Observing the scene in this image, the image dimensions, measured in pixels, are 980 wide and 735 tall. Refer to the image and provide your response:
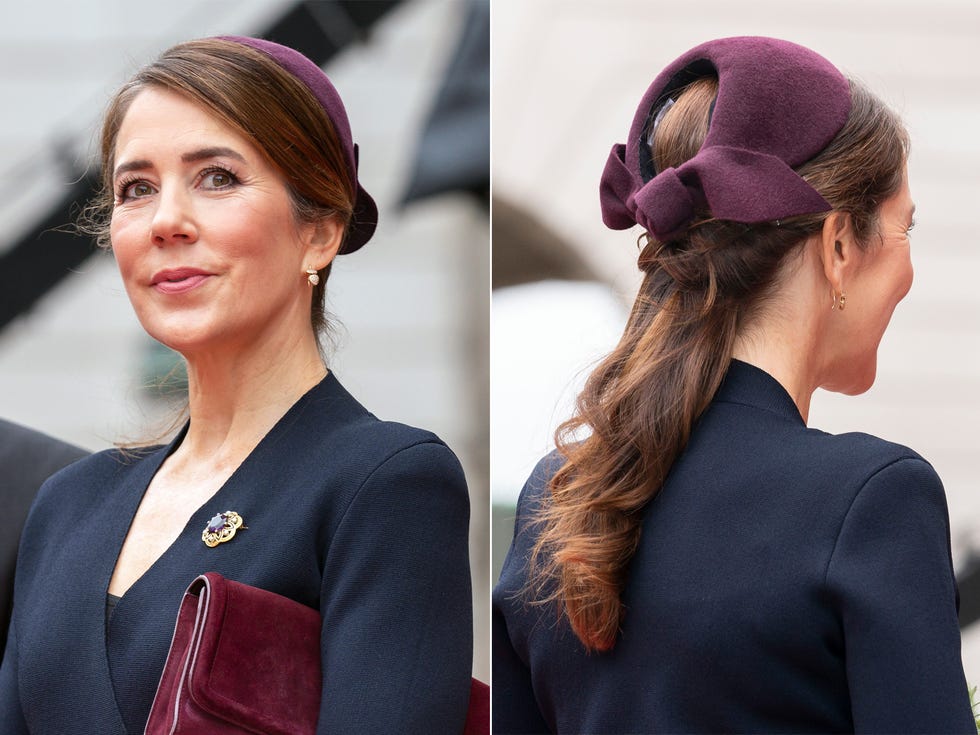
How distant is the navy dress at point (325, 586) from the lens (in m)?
1.96

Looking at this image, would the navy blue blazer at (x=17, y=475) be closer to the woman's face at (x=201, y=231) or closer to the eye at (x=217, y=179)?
the woman's face at (x=201, y=231)

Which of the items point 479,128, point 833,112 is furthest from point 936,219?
point 833,112

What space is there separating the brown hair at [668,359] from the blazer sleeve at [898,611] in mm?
321

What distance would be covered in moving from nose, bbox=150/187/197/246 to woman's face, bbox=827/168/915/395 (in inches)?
42.0

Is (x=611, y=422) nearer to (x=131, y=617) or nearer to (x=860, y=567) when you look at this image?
(x=860, y=567)

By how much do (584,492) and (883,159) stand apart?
0.69 meters

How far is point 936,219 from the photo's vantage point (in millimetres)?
3254

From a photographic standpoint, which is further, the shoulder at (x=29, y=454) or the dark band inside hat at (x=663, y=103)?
the shoulder at (x=29, y=454)

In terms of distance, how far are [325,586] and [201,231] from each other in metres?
0.64

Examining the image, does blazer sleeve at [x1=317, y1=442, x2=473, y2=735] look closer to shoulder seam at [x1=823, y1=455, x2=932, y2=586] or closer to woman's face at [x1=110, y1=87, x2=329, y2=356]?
woman's face at [x1=110, y1=87, x2=329, y2=356]

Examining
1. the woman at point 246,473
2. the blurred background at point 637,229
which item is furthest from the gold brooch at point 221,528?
the blurred background at point 637,229

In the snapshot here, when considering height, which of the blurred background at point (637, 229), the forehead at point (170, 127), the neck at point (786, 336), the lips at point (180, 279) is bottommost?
the blurred background at point (637, 229)

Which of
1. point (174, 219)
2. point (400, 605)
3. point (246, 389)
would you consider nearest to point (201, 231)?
point (174, 219)

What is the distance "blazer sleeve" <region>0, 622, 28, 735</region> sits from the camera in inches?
87.9
